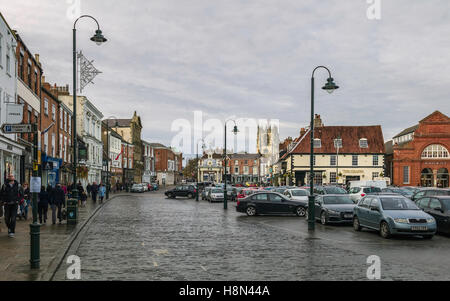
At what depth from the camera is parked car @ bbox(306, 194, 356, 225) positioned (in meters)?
21.5

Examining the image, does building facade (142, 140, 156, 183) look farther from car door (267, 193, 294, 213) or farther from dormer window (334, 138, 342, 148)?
car door (267, 193, 294, 213)

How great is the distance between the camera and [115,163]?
259 ft

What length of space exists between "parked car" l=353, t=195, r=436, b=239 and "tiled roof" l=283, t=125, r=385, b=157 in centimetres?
5609

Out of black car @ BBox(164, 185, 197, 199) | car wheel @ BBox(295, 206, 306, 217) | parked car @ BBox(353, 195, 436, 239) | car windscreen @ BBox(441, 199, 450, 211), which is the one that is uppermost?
car windscreen @ BBox(441, 199, 450, 211)

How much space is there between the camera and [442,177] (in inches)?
2852

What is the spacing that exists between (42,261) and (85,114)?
53.1 metres

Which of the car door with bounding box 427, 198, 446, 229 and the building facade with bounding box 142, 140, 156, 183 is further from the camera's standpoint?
the building facade with bounding box 142, 140, 156, 183

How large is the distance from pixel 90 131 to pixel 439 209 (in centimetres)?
5449

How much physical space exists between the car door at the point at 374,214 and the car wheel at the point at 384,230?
31 centimetres

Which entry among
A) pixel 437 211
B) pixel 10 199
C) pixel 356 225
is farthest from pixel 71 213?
pixel 437 211

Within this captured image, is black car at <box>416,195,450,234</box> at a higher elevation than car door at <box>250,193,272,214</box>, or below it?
higher

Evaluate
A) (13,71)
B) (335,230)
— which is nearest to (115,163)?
(13,71)

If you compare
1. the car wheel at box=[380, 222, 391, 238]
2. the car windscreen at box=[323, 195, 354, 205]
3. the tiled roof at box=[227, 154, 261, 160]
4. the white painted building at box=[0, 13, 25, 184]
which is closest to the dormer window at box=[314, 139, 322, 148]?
the car windscreen at box=[323, 195, 354, 205]

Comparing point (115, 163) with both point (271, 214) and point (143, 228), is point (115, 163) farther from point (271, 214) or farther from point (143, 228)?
point (143, 228)
